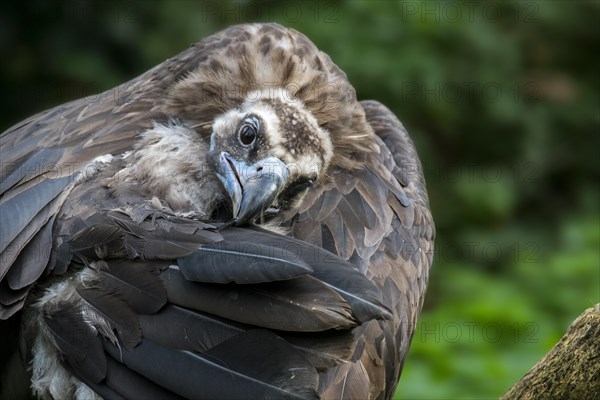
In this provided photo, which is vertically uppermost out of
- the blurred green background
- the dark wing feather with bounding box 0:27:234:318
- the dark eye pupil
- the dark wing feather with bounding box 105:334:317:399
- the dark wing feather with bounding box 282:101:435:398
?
the dark eye pupil

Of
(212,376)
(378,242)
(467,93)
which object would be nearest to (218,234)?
(212,376)

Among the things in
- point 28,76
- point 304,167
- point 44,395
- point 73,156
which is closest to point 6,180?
point 73,156

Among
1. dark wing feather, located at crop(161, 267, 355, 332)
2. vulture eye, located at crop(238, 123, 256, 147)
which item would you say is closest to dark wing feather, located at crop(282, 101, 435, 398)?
vulture eye, located at crop(238, 123, 256, 147)

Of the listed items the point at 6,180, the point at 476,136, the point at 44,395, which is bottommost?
the point at 476,136

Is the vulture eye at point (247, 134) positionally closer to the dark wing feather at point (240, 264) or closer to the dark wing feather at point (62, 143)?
Answer: the dark wing feather at point (62, 143)

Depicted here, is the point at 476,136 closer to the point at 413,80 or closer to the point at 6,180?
the point at 413,80

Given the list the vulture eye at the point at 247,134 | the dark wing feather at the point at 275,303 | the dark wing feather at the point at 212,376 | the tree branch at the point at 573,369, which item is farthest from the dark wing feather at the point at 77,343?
the tree branch at the point at 573,369

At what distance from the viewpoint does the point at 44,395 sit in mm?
3639

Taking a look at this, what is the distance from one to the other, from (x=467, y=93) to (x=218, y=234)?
582 cm

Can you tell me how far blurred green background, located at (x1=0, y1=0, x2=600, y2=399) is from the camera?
7383 millimetres

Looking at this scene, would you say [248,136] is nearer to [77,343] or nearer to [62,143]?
[62,143]

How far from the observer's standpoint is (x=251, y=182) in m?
3.88

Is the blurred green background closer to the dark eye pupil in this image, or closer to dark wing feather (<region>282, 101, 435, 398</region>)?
dark wing feather (<region>282, 101, 435, 398</region>)

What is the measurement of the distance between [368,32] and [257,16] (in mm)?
934
